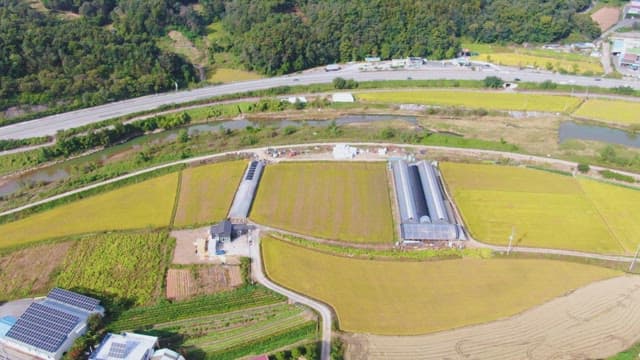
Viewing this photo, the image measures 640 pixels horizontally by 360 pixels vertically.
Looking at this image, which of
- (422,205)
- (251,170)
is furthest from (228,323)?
(422,205)

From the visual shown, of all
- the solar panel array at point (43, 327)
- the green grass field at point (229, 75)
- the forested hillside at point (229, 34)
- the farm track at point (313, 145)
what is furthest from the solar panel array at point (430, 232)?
the green grass field at point (229, 75)

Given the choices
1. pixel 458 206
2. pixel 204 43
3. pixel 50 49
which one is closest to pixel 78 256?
pixel 458 206

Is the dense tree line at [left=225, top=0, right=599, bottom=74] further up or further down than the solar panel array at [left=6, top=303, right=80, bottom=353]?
further up

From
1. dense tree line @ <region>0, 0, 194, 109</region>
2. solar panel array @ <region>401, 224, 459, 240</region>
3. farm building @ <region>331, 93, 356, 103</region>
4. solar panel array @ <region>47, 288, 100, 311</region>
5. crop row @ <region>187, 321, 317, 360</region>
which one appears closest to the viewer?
crop row @ <region>187, 321, 317, 360</region>

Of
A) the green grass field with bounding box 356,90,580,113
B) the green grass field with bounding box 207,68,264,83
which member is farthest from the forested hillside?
the green grass field with bounding box 356,90,580,113

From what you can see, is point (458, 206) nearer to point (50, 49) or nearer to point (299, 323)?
point (299, 323)

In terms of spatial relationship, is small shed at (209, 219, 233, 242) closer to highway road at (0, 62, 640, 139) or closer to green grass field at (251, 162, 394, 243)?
green grass field at (251, 162, 394, 243)

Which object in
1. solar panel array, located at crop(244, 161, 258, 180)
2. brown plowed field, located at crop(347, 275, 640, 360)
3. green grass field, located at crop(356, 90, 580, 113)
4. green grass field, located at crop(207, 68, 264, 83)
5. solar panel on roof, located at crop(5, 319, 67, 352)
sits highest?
green grass field, located at crop(207, 68, 264, 83)
